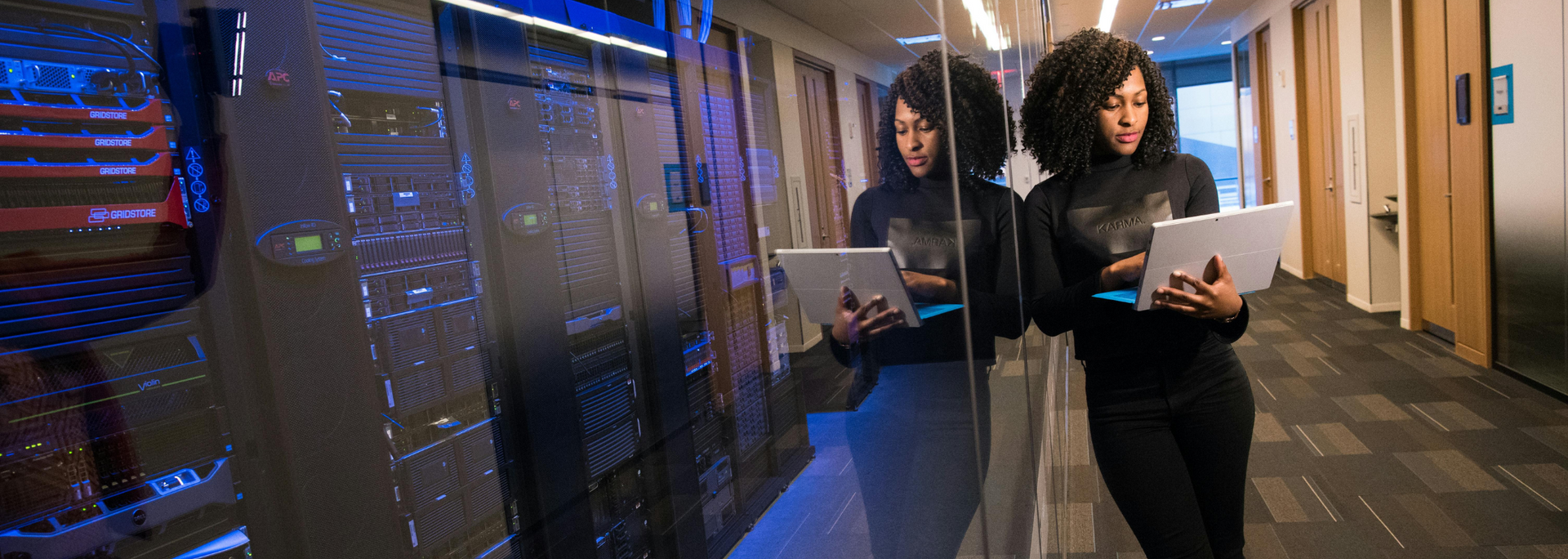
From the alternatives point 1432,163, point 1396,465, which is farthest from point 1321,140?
point 1396,465

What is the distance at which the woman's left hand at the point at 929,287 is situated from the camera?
1.91 feet

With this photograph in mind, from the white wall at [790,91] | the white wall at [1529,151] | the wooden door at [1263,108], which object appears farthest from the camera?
the wooden door at [1263,108]

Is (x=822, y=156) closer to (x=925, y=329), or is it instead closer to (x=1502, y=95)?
(x=925, y=329)

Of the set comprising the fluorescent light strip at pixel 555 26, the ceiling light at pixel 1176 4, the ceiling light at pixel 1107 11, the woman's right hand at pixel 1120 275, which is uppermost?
the ceiling light at pixel 1176 4

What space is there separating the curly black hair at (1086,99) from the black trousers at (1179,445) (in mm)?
358

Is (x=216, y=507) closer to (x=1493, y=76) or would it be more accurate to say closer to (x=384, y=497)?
(x=384, y=497)

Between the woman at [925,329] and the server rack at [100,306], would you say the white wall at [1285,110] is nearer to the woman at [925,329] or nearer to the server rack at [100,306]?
the woman at [925,329]

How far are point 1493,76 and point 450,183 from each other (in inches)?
163

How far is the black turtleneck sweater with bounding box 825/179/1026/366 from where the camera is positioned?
54 cm

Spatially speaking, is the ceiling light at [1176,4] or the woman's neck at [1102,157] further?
the ceiling light at [1176,4]

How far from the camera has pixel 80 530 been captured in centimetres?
20

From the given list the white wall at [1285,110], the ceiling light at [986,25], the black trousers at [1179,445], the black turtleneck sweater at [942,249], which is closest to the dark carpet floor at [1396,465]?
the black trousers at [1179,445]

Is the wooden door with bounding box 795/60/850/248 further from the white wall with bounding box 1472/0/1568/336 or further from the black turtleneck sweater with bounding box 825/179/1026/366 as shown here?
the white wall with bounding box 1472/0/1568/336

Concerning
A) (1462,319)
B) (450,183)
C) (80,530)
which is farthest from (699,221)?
(1462,319)
